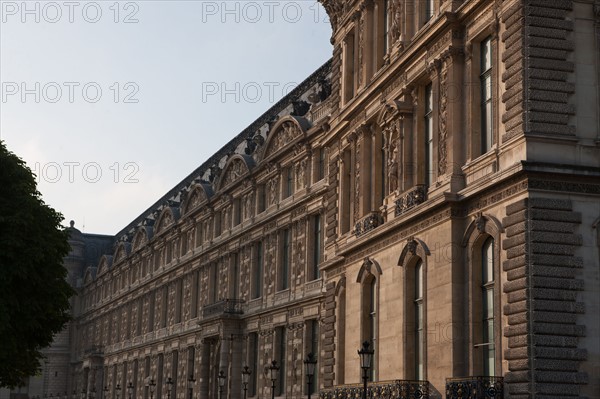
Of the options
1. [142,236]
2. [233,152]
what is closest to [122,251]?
[142,236]

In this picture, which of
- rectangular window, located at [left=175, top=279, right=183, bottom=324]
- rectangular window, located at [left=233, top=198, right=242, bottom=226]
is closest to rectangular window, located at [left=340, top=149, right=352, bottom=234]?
rectangular window, located at [left=233, top=198, right=242, bottom=226]

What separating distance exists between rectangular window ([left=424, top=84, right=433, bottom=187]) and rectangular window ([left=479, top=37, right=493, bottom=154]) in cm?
267

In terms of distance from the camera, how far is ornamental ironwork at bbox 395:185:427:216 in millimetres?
29188

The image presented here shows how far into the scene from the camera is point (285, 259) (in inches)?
2096

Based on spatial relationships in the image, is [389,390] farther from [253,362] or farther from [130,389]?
[130,389]

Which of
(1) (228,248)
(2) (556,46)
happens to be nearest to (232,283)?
(1) (228,248)

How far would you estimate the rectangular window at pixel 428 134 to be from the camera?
29359mm

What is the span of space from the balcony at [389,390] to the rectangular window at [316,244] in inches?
595

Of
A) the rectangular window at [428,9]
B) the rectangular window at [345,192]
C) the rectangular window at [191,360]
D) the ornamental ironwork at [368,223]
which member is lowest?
the rectangular window at [191,360]

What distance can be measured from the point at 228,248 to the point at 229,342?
6812mm

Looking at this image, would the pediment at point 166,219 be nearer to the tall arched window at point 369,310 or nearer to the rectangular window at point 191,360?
the rectangular window at point 191,360

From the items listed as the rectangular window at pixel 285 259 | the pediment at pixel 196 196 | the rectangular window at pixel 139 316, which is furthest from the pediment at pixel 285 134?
the rectangular window at pixel 139 316

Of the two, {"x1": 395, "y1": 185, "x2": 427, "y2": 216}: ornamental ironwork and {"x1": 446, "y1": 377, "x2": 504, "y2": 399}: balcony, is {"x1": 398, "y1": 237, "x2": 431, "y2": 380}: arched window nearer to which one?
{"x1": 395, "y1": 185, "x2": 427, "y2": 216}: ornamental ironwork

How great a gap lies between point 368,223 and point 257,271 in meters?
25.1
